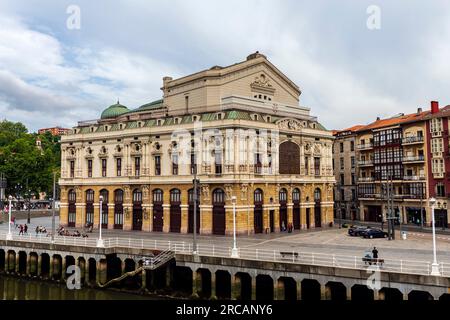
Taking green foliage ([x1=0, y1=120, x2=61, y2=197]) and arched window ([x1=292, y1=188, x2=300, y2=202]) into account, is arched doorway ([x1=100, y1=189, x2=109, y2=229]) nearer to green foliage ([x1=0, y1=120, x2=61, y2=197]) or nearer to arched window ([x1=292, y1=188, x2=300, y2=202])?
arched window ([x1=292, y1=188, x2=300, y2=202])

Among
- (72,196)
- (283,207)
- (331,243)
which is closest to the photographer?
→ (331,243)

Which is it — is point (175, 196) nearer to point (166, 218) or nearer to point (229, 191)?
point (166, 218)

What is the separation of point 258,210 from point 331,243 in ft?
40.7

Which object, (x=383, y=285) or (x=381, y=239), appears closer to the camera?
(x=383, y=285)

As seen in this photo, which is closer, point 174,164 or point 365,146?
point 174,164

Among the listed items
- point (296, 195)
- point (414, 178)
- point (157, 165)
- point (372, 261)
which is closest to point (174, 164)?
point (157, 165)

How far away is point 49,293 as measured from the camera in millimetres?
41094

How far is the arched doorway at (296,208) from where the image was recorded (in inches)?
2498

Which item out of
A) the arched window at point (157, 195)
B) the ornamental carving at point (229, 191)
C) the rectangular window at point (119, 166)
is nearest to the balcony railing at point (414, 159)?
the ornamental carving at point (229, 191)
